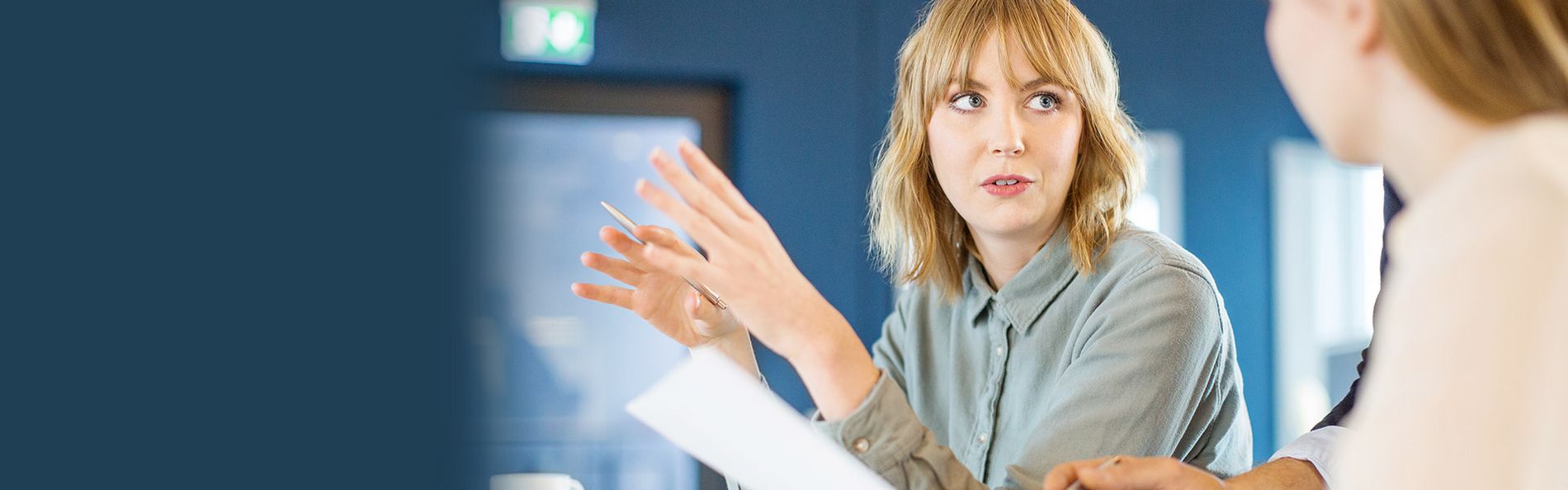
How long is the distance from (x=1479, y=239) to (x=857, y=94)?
352 cm

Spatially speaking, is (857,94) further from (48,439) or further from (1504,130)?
(48,439)

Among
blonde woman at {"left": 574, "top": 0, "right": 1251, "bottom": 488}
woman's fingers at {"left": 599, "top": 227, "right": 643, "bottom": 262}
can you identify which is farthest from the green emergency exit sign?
woman's fingers at {"left": 599, "top": 227, "right": 643, "bottom": 262}

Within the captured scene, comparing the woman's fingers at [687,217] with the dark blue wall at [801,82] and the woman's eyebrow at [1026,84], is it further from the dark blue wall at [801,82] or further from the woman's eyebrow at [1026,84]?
the dark blue wall at [801,82]

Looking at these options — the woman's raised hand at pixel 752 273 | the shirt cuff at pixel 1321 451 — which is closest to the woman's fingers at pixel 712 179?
the woman's raised hand at pixel 752 273

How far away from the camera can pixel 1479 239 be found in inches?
18.8

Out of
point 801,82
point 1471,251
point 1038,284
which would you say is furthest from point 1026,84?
point 801,82

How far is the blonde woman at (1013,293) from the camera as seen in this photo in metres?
1.27

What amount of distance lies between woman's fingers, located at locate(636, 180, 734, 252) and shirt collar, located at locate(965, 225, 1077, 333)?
699mm

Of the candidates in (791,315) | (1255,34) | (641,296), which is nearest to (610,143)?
(1255,34)

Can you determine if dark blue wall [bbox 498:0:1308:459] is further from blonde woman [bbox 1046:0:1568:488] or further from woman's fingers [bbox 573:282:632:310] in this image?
blonde woman [bbox 1046:0:1568:488]

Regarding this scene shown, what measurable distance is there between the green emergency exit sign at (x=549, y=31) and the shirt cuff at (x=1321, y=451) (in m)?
2.82

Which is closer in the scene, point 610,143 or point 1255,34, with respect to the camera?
point 610,143

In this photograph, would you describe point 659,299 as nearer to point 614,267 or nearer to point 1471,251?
point 614,267

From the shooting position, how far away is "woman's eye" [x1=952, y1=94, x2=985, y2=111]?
4.96ft
